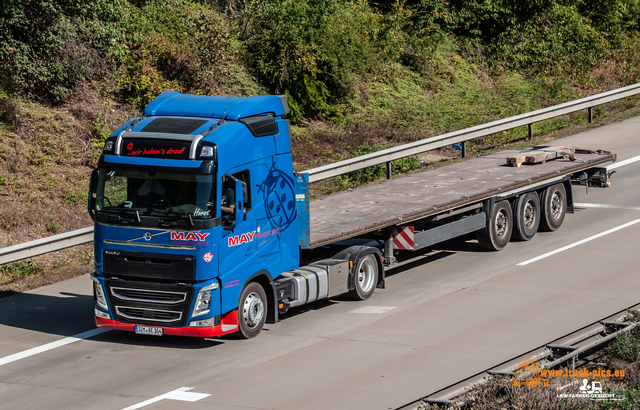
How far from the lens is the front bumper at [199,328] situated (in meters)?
10.8

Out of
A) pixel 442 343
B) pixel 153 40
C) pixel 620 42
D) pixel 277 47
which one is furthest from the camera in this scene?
pixel 620 42

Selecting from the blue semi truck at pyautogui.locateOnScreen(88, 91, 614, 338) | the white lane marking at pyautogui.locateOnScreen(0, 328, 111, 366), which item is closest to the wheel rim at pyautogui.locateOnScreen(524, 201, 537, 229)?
the blue semi truck at pyautogui.locateOnScreen(88, 91, 614, 338)

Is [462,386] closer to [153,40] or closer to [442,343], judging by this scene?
[442,343]

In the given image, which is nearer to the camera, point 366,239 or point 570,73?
point 366,239

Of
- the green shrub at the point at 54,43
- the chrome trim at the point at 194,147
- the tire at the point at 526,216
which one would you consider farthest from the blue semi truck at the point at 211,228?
the green shrub at the point at 54,43

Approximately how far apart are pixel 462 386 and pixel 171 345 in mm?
4851

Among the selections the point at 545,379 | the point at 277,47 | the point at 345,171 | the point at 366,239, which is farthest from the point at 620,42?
the point at 545,379

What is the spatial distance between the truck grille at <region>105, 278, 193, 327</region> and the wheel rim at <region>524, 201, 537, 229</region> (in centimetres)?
858

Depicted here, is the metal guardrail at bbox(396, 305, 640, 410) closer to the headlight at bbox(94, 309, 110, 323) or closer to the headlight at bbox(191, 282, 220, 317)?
the headlight at bbox(191, 282, 220, 317)

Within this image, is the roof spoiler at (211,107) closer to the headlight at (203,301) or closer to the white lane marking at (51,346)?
the headlight at (203,301)

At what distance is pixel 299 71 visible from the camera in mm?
24688

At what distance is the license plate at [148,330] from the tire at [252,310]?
1167 millimetres

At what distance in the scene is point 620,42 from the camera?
33.9 metres

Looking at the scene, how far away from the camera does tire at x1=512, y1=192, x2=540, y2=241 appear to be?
53.1 feet
